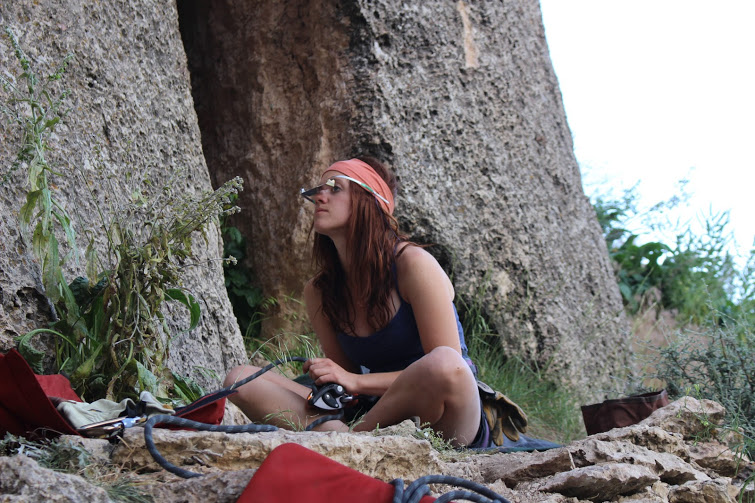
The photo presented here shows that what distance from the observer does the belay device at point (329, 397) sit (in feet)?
9.10

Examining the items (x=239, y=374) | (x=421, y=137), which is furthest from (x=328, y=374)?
(x=421, y=137)

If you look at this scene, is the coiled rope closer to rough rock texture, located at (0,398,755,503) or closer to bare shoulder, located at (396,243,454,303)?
rough rock texture, located at (0,398,755,503)

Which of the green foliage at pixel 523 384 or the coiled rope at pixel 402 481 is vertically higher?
the coiled rope at pixel 402 481

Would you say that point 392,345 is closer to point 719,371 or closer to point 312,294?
point 312,294

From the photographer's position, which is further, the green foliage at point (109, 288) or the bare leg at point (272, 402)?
the bare leg at point (272, 402)

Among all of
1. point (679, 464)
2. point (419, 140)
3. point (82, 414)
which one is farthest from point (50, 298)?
point (419, 140)

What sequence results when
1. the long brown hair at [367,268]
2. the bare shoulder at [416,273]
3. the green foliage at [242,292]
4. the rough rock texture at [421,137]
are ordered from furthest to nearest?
1. the green foliage at [242,292]
2. the rough rock texture at [421,137]
3. the long brown hair at [367,268]
4. the bare shoulder at [416,273]

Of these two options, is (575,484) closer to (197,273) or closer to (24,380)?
(24,380)

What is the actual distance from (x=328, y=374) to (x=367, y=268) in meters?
0.48

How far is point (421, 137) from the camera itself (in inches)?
172

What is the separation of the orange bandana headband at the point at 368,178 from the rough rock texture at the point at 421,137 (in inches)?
41.8

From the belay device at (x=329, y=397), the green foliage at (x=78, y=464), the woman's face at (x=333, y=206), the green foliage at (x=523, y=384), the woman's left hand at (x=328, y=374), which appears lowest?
the green foliage at (x=523, y=384)

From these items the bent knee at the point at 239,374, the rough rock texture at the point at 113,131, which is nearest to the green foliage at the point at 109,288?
the rough rock texture at the point at 113,131

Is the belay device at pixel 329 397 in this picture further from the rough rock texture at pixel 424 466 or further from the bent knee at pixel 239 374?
the rough rock texture at pixel 424 466
